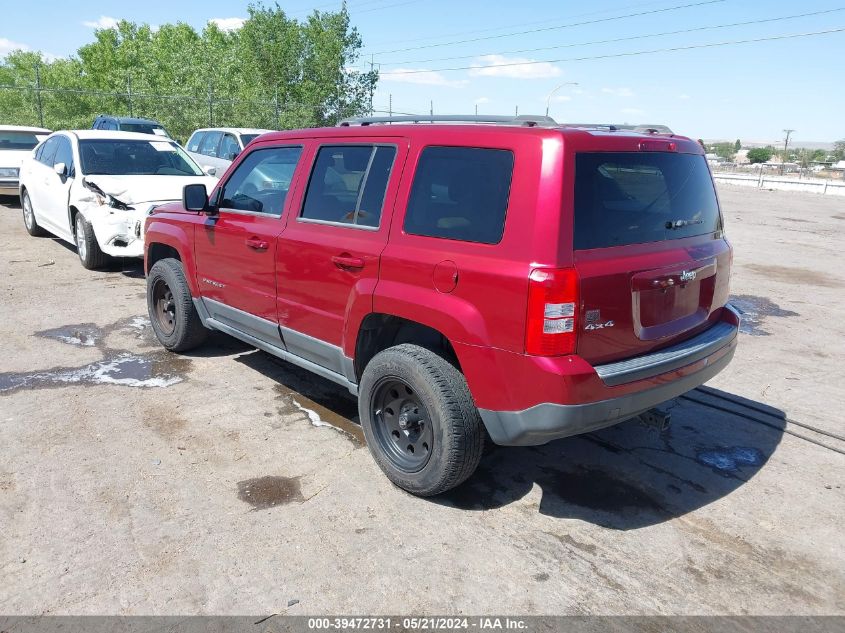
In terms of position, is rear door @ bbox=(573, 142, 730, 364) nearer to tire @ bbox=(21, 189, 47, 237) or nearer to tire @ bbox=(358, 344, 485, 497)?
tire @ bbox=(358, 344, 485, 497)

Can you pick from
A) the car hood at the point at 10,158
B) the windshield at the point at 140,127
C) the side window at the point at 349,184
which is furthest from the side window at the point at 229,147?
the side window at the point at 349,184

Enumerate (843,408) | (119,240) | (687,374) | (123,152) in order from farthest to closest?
(123,152), (119,240), (843,408), (687,374)

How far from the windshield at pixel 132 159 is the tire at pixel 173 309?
377 centimetres

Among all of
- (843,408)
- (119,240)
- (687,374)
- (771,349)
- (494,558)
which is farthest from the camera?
(119,240)

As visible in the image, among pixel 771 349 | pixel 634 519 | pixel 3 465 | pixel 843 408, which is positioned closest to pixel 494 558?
pixel 634 519

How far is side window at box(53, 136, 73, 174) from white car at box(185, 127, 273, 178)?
13.8 ft

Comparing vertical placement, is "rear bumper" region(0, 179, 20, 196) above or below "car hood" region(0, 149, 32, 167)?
below

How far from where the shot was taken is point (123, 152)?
9148 mm

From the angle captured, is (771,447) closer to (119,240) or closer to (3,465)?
(3,465)

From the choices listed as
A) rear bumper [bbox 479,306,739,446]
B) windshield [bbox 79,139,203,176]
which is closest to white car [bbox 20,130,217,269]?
windshield [bbox 79,139,203,176]

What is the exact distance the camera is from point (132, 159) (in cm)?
912

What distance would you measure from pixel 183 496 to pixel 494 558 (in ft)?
5.63

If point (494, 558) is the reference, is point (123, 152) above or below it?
above

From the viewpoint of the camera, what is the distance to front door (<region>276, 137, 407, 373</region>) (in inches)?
144
